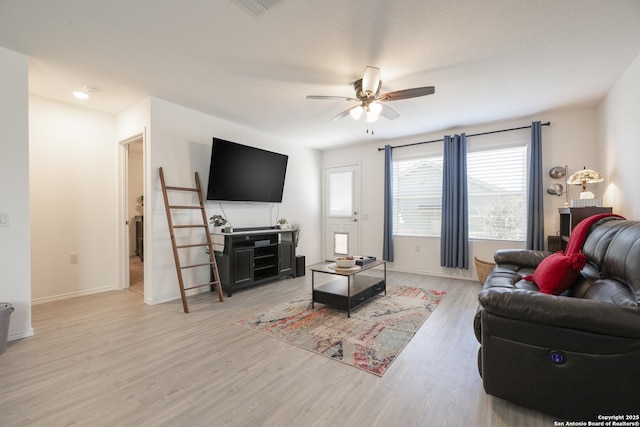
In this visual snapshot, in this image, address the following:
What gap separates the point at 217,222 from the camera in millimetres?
3988

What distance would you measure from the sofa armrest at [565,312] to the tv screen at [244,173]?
345 centimetres

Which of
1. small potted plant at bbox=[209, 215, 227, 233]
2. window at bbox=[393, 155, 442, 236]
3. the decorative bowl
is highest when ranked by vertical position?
window at bbox=[393, 155, 442, 236]

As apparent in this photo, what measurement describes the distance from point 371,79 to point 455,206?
9.39 feet

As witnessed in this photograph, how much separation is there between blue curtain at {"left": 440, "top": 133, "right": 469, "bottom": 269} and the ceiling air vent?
365 centimetres

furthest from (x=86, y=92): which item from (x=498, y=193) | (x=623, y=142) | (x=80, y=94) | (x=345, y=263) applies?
(x=623, y=142)

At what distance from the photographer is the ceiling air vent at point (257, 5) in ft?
5.99

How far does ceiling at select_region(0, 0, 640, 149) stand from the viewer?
1.93 meters

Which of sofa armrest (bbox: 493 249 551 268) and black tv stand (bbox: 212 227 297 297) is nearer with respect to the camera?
sofa armrest (bbox: 493 249 551 268)

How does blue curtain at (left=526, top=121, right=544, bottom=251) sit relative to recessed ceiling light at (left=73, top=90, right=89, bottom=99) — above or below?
below

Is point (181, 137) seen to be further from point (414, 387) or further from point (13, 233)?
point (414, 387)

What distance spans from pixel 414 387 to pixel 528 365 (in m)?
0.66

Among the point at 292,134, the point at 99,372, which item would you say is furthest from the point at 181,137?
the point at 99,372

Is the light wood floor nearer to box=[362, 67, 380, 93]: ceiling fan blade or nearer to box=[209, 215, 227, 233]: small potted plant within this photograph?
box=[209, 215, 227, 233]: small potted plant

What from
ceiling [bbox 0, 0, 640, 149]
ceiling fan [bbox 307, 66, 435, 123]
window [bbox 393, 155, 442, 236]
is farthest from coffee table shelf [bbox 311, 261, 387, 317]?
ceiling [bbox 0, 0, 640, 149]
